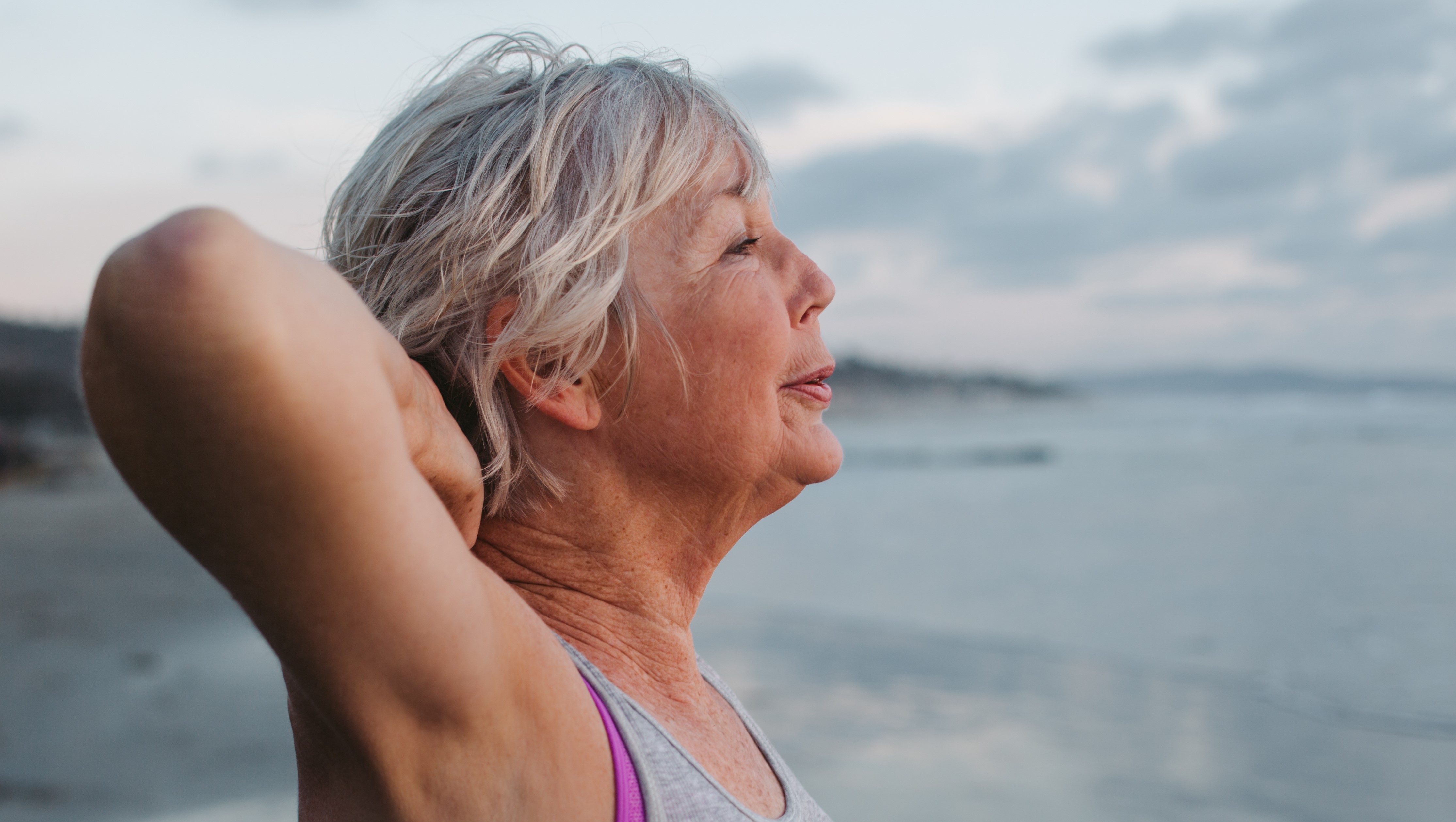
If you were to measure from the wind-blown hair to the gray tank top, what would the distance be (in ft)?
1.04

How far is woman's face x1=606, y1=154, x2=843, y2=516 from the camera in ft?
4.81

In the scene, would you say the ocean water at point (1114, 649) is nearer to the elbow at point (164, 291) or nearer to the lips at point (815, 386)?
the lips at point (815, 386)

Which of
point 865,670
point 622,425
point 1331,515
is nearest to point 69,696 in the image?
point 865,670

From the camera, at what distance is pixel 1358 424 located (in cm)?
3669

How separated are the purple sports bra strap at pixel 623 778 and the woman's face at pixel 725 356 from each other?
1.28 feet

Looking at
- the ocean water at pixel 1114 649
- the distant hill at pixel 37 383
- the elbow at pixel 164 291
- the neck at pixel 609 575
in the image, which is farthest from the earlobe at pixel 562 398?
the distant hill at pixel 37 383

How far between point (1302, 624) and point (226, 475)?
32.2ft

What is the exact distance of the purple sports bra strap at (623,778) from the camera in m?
1.16

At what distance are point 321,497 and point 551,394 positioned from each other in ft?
2.07

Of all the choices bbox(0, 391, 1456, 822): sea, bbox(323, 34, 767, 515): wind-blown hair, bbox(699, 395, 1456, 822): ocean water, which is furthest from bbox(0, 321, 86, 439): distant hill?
bbox(323, 34, 767, 515): wind-blown hair

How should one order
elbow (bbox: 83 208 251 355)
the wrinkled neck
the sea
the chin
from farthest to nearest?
1. the sea
2. the chin
3. the wrinkled neck
4. elbow (bbox: 83 208 251 355)

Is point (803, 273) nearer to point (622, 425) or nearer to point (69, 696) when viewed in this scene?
point (622, 425)

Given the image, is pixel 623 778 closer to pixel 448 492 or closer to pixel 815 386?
pixel 448 492

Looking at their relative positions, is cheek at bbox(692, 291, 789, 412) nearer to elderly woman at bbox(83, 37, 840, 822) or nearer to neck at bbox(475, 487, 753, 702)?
elderly woman at bbox(83, 37, 840, 822)
